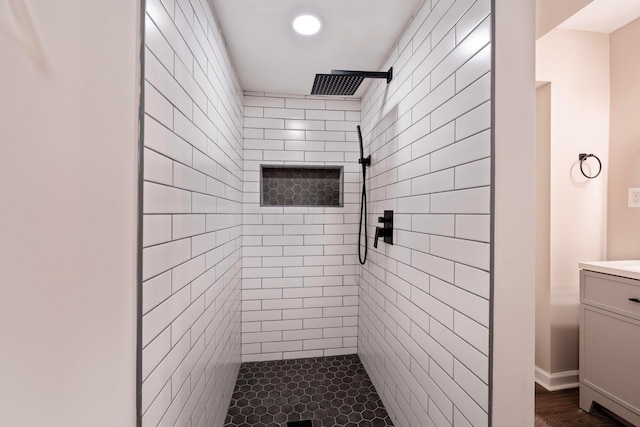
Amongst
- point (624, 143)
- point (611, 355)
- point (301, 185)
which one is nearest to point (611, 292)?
point (611, 355)

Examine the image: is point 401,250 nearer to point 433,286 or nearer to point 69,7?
point 433,286

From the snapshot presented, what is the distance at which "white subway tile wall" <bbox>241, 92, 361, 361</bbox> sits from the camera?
2367mm

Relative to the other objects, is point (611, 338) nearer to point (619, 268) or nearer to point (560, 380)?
point (619, 268)

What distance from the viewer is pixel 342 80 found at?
175 cm

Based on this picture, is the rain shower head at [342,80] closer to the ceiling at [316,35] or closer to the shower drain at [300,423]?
the ceiling at [316,35]

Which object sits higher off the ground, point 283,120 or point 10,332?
point 283,120

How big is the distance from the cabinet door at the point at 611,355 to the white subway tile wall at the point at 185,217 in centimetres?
234

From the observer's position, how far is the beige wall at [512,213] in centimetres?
88

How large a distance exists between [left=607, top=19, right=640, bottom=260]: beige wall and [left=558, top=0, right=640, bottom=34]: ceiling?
0.07 metres

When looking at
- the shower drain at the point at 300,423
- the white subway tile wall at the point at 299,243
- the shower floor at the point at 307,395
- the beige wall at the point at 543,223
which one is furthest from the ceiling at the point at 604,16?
the shower drain at the point at 300,423

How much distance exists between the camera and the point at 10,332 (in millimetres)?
380

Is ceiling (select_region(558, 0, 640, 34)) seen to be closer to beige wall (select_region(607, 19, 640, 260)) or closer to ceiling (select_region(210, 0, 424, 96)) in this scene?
beige wall (select_region(607, 19, 640, 260))

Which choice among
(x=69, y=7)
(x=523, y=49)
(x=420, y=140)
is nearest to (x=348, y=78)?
(x=420, y=140)

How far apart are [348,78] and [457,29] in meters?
0.75
